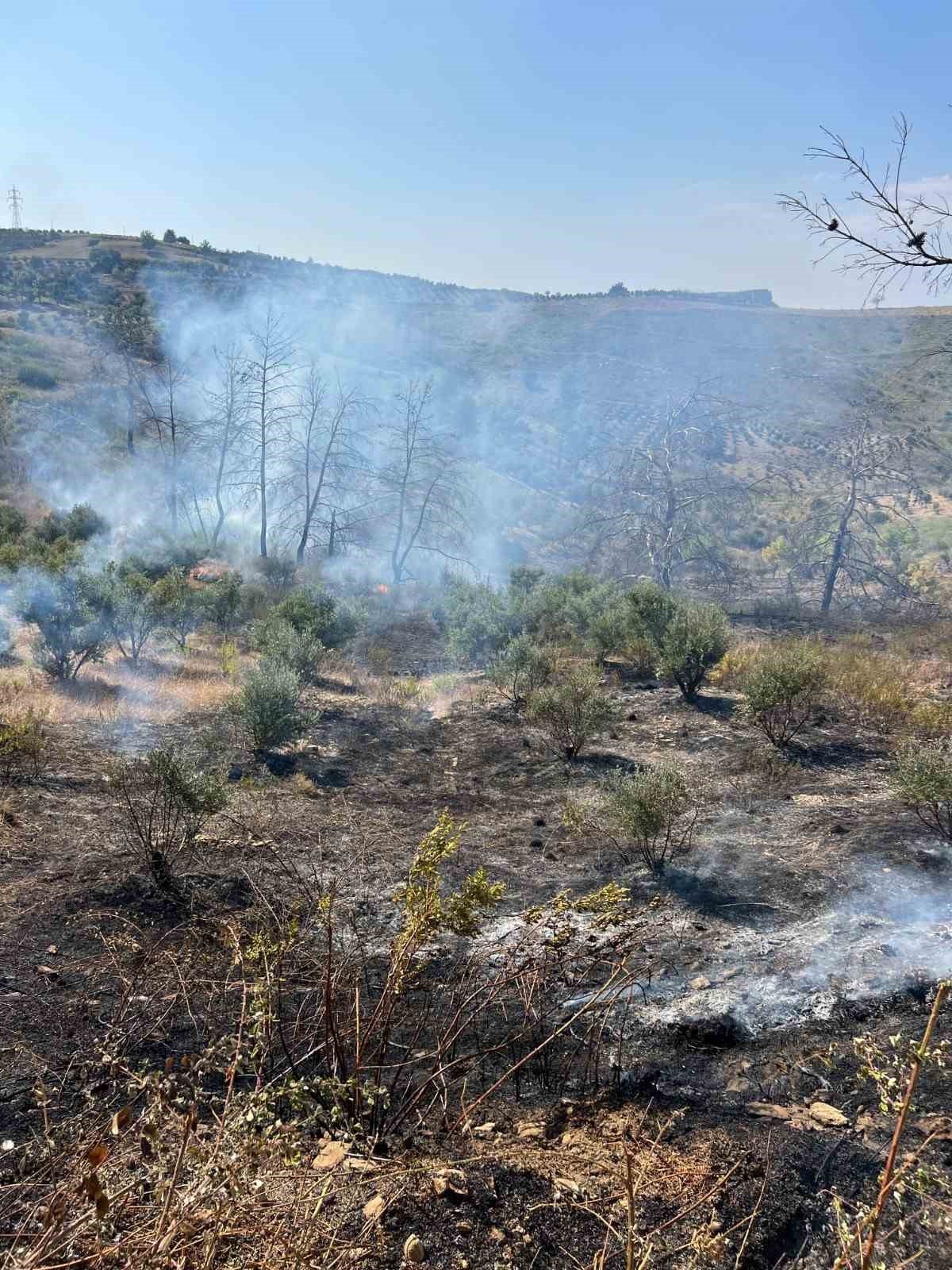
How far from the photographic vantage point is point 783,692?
10.7 m

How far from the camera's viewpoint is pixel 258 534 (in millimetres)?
29047

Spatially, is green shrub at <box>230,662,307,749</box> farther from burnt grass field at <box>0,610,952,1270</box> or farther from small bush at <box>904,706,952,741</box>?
small bush at <box>904,706,952,741</box>

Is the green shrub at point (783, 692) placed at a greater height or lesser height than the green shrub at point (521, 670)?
greater

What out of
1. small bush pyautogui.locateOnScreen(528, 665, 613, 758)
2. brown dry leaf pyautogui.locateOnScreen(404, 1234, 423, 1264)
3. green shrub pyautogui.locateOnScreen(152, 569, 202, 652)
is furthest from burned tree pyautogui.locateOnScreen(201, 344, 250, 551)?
brown dry leaf pyautogui.locateOnScreen(404, 1234, 423, 1264)

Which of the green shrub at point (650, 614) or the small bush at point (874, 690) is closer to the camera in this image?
the small bush at point (874, 690)

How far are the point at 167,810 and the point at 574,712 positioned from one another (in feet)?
19.0

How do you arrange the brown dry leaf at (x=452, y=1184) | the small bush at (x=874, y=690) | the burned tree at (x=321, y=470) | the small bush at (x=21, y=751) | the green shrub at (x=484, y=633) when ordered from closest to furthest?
the brown dry leaf at (x=452, y=1184)
the small bush at (x=21, y=751)
the small bush at (x=874, y=690)
the green shrub at (x=484, y=633)
the burned tree at (x=321, y=470)

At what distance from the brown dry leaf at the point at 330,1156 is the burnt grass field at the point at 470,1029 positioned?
0.01 meters

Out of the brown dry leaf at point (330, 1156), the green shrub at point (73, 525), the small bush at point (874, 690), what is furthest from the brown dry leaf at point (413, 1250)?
the green shrub at point (73, 525)

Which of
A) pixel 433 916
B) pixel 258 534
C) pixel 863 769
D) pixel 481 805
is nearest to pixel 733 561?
pixel 258 534

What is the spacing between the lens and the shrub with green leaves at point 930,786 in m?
7.19

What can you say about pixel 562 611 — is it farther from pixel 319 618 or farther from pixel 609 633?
pixel 319 618

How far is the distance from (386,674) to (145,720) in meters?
5.44

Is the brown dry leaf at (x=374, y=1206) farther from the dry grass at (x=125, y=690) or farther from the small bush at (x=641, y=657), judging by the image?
the small bush at (x=641, y=657)
